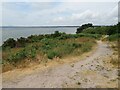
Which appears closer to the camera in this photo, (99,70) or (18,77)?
(18,77)

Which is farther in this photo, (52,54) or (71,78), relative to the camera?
(52,54)

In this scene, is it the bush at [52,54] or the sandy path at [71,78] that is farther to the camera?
the bush at [52,54]

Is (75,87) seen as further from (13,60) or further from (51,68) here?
(13,60)

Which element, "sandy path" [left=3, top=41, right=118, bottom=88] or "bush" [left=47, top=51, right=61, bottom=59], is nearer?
"sandy path" [left=3, top=41, right=118, bottom=88]

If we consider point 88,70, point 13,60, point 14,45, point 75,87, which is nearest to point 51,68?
point 88,70

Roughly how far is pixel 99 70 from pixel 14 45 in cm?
1899

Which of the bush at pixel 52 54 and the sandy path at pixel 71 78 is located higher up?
the bush at pixel 52 54

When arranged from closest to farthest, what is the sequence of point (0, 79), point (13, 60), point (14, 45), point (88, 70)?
1. point (0, 79)
2. point (88, 70)
3. point (13, 60)
4. point (14, 45)

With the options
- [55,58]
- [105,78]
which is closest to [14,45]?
[55,58]

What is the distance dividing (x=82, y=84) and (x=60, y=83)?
758 millimetres

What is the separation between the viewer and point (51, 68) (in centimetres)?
1130

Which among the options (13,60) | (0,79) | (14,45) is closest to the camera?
(0,79)

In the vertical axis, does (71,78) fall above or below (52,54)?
below

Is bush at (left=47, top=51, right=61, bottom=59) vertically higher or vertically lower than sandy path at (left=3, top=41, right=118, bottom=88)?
higher
